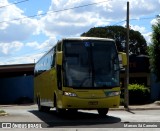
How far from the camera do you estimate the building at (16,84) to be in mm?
57281

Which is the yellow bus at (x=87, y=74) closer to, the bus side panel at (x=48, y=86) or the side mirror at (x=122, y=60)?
the side mirror at (x=122, y=60)

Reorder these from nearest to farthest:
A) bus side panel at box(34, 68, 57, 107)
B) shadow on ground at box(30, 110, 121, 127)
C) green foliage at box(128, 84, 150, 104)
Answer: shadow on ground at box(30, 110, 121, 127), bus side panel at box(34, 68, 57, 107), green foliage at box(128, 84, 150, 104)

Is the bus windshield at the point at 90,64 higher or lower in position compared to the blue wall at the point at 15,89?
higher

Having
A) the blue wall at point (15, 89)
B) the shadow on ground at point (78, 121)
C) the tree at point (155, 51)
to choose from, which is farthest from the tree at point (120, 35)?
the shadow on ground at point (78, 121)

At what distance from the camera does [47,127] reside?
50.9ft

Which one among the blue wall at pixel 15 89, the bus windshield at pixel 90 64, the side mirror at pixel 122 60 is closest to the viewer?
the bus windshield at pixel 90 64

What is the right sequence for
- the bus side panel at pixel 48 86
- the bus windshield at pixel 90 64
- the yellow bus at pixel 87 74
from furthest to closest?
the bus side panel at pixel 48 86 < the bus windshield at pixel 90 64 < the yellow bus at pixel 87 74

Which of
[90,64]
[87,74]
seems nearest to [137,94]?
[90,64]

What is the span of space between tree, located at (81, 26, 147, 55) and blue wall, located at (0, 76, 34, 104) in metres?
20.7

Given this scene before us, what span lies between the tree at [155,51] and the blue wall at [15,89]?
2096 centimetres

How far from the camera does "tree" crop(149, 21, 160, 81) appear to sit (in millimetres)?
40031

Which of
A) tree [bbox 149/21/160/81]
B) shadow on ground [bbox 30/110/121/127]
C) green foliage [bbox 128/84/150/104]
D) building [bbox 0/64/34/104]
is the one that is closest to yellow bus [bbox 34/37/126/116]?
shadow on ground [bbox 30/110/121/127]

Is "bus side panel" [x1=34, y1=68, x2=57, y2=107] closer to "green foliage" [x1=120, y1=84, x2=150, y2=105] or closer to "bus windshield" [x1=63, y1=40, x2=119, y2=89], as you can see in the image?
"bus windshield" [x1=63, y1=40, x2=119, y2=89]

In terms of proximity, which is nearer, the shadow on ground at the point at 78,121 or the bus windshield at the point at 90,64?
the shadow on ground at the point at 78,121
